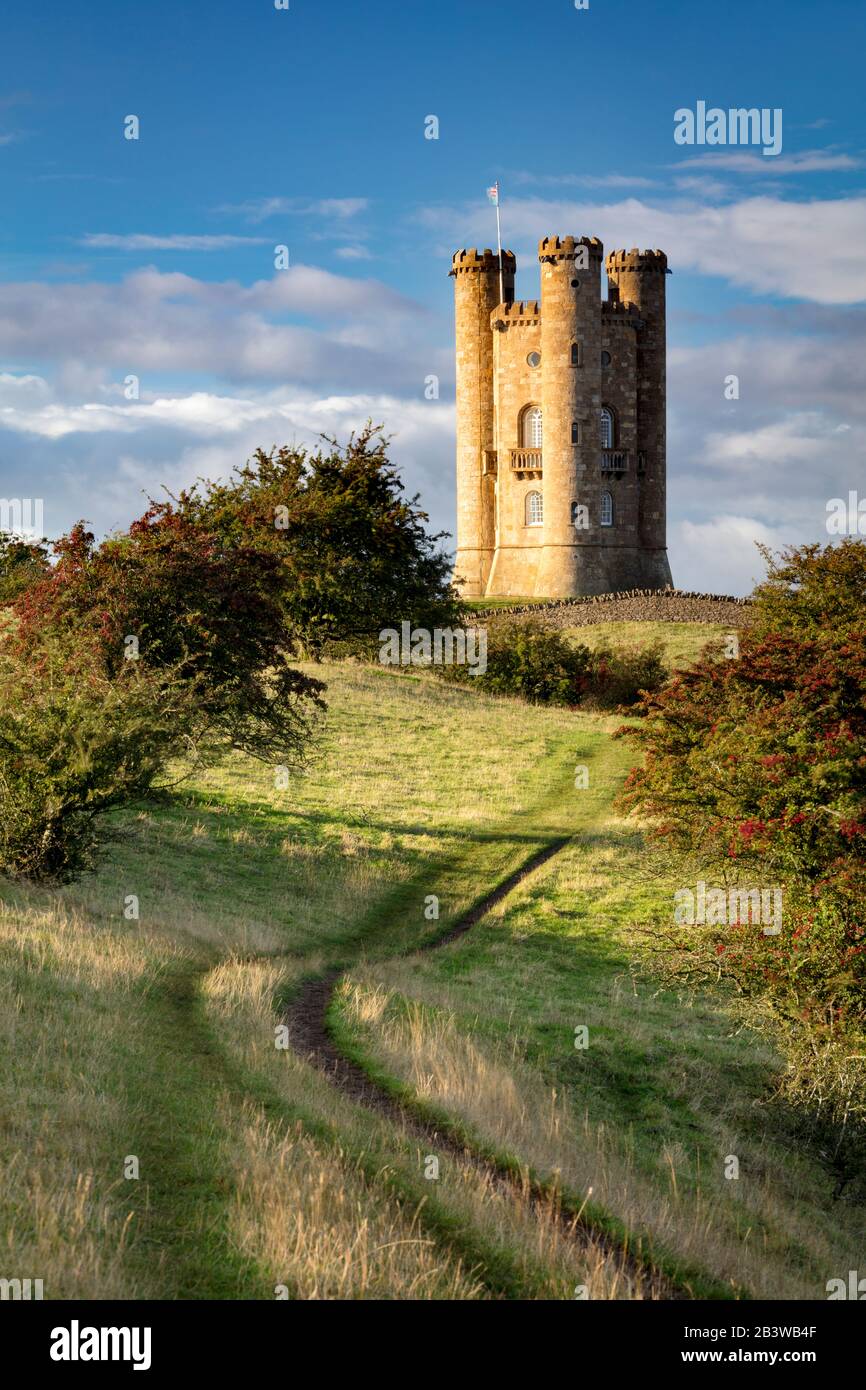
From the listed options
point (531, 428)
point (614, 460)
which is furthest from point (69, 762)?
point (614, 460)

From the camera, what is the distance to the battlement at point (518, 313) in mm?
76250

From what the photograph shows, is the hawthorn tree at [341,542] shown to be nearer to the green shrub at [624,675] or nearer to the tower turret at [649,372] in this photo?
the green shrub at [624,675]

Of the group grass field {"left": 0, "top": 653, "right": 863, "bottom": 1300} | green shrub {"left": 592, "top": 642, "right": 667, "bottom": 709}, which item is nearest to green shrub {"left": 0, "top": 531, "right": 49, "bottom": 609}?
green shrub {"left": 592, "top": 642, "right": 667, "bottom": 709}

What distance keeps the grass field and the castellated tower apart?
50.5m

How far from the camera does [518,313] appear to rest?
76750 millimetres

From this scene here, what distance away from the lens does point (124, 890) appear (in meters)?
20.3

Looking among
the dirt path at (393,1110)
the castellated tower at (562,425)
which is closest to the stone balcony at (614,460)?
the castellated tower at (562,425)

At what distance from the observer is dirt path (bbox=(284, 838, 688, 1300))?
910 cm

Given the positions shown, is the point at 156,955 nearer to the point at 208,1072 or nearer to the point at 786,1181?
the point at 208,1072

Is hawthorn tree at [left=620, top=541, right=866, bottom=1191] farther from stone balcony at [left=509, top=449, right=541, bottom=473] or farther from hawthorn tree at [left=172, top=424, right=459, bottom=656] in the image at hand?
stone balcony at [left=509, top=449, right=541, bottom=473]

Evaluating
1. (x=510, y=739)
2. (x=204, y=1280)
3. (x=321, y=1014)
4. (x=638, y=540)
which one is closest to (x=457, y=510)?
(x=638, y=540)

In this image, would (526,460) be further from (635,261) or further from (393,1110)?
(393,1110)

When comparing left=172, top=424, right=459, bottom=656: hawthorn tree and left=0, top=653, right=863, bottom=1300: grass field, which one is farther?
left=172, top=424, right=459, bottom=656: hawthorn tree

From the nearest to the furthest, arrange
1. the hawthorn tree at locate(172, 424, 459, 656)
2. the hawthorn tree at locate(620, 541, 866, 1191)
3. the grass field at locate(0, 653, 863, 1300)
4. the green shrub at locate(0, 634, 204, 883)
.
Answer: the grass field at locate(0, 653, 863, 1300) → the hawthorn tree at locate(620, 541, 866, 1191) → the green shrub at locate(0, 634, 204, 883) → the hawthorn tree at locate(172, 424, 459, 656)
